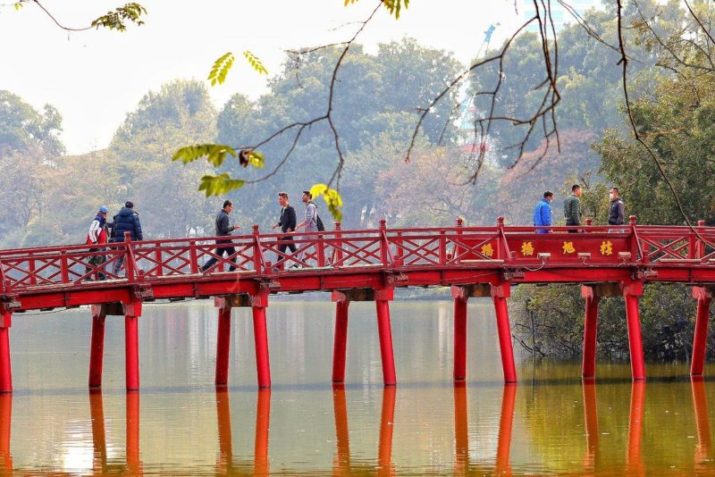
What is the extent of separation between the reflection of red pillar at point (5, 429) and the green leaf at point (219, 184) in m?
11.9

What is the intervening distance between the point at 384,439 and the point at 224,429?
2.70 m

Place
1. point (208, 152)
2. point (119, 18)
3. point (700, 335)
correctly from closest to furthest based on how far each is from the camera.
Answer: point (208, 152) < point (119, 18) < point (700, 335)

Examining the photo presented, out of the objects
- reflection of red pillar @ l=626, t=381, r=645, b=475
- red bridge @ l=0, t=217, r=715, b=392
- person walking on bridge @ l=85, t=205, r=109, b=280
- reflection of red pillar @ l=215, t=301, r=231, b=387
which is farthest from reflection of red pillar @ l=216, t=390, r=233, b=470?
reflection of red pillar @ l=626, t=381, r=645, b=475

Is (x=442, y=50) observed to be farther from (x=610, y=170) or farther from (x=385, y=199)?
(x=610, y=170)

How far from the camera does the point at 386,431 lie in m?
23.2

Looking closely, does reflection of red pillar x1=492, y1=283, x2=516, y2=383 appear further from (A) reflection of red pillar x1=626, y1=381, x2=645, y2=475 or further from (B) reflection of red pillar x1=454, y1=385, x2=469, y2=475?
(A) reflection of red pillar x1=626, y1=381, x2=645, y2=475

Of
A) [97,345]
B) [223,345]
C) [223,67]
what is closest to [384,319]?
[223,345]

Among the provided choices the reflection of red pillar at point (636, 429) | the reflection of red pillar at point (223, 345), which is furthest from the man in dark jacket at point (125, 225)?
the reflection of red pillar at point (636, 429)

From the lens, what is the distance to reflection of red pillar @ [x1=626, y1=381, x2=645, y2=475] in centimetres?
1917

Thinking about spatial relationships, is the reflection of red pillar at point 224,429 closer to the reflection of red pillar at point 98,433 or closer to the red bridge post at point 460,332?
the reflection of red pillar at point 98,433

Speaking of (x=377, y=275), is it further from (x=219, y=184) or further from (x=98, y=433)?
(x=219, y=184)

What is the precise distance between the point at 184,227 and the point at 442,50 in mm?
19461

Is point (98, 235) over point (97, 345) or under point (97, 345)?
over

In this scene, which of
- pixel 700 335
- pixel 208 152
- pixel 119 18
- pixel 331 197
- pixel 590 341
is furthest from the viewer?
pixel 590 341
